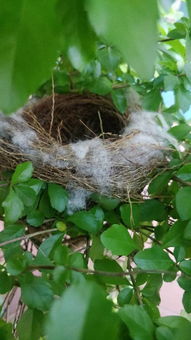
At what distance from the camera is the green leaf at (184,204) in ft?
1.23

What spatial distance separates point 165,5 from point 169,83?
0.43 meters

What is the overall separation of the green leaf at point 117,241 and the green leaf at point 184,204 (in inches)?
2.4

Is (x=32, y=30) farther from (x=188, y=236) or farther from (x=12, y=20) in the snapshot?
(x=188, y=236)

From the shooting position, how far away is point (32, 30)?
127 millimetres

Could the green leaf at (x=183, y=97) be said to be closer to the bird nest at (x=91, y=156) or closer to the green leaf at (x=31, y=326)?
the bird nest at (x=91, y=156)

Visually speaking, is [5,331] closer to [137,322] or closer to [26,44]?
[137,322]

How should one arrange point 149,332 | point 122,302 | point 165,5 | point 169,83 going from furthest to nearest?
point 169,83, point 122,302, point 149,332, point 165,5

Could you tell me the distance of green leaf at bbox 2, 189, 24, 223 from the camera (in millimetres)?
389

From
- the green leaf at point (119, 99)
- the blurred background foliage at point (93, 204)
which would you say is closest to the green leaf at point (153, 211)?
the blurred background foliage at point (93, 204)

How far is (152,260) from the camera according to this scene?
0.35 metres

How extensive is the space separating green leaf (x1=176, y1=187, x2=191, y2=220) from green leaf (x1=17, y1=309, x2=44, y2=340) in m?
0.18

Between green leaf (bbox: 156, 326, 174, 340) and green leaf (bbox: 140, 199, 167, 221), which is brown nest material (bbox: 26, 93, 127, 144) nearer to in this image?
green leaf (bbox: 140, 199, 167, 221)

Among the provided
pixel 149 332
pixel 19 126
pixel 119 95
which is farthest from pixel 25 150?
pixel 149 332

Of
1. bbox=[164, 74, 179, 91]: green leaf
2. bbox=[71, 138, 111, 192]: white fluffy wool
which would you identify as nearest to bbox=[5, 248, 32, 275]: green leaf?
bbox=[71, 138, 111, 192]: white fluffy wool
